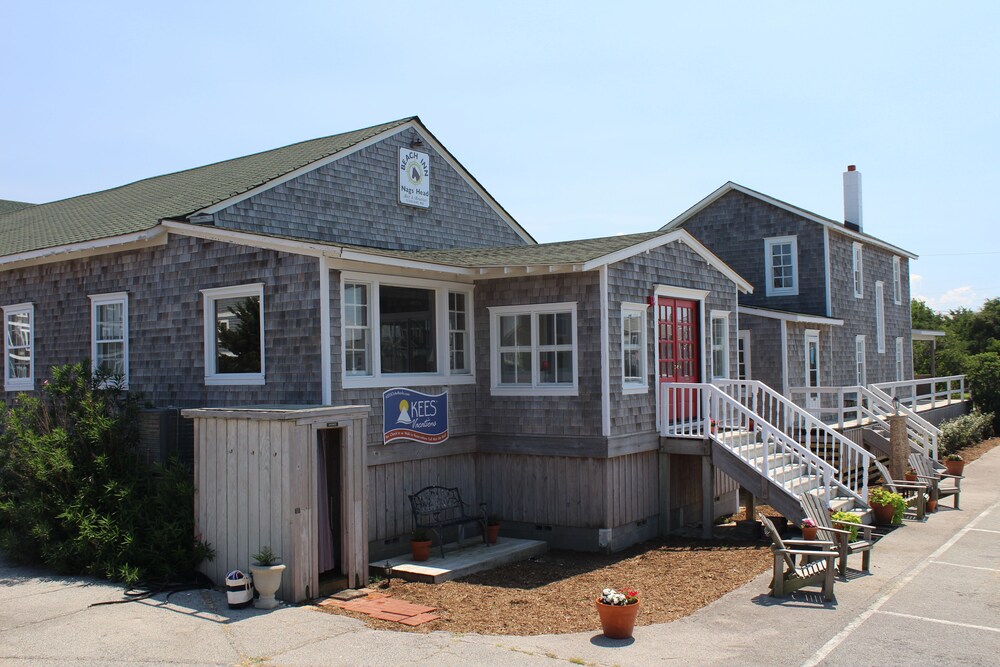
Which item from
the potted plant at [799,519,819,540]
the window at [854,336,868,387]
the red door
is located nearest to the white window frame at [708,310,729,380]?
the red door

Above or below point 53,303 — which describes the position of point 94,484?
below

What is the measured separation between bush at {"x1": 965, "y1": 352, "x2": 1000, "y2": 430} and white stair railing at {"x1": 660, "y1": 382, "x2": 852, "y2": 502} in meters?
19.1

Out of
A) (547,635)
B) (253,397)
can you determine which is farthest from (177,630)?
(253,397)

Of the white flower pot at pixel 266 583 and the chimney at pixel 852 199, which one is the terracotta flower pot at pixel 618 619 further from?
the chimney at pixel 852 199

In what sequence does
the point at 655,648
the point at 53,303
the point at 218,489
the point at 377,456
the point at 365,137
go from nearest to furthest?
1. the point at 655,648
2. the point at 218,489
3. the point at 377,456
4. the point at 53,303
5. the point at 365,137

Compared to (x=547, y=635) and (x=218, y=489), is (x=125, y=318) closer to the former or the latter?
(x=218, y=489)

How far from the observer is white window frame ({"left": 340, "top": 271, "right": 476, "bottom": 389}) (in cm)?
1126

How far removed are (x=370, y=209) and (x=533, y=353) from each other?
185 inches

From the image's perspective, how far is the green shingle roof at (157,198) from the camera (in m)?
14.0

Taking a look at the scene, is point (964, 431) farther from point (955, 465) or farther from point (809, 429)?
point (809, 429)

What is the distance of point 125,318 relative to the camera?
13.4 metres

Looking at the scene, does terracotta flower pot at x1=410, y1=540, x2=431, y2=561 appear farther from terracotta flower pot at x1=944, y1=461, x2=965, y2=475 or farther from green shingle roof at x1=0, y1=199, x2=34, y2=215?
green shingle roof at x1=0, y1=199, x2=34, y2=215

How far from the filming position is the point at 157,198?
637 inches

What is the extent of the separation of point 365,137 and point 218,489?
26.4 feet
